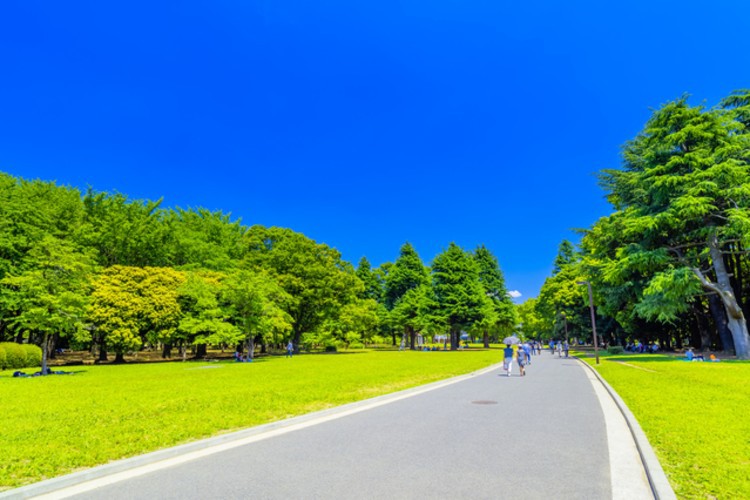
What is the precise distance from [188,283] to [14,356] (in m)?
12.6

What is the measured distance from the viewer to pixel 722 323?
3072 centimetres

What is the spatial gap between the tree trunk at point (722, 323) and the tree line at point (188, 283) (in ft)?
94.7

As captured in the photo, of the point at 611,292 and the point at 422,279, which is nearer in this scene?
the point at 611,292

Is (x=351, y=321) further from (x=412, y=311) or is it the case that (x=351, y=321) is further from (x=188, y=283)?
(x=188, y=283)

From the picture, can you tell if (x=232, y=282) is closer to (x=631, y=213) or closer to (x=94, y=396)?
(x=94, y=396)

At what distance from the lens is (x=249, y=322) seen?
119ft

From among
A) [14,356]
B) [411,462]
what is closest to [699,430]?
[411,462]

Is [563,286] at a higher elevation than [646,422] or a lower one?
higher

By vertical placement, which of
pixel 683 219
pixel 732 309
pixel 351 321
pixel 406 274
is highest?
pixel 406 274

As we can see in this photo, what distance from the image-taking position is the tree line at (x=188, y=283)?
2925 centimetres

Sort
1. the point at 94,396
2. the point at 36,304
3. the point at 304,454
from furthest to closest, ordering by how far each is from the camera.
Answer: the point at 36,304, the point at 94,396, the point at 304,454

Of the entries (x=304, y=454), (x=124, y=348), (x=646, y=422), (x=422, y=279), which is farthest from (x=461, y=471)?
(x=422, y=279)

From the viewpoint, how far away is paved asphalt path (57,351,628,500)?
185 inches

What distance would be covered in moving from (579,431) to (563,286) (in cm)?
4943
